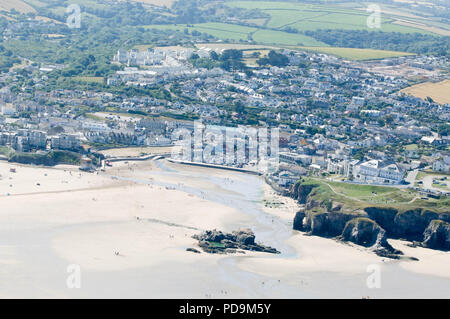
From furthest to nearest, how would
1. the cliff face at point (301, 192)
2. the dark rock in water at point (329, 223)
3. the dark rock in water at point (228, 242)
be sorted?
the cliff face at point (301, 192) < the dark rock in water at point (329, 223) < the dark rock in water at point (228, 242)

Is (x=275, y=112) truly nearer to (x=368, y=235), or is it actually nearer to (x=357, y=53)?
(x=368, y=235)

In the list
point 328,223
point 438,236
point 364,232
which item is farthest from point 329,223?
point 438,236

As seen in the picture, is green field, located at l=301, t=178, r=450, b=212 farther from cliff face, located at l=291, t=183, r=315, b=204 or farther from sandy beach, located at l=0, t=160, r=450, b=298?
sandy beach, located at l=0, t=160, r=450, b=298

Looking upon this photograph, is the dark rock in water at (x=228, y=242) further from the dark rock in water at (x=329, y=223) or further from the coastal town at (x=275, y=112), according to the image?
the coastal town at (x=275, y=112)

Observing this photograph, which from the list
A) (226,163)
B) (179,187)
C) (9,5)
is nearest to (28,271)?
(179,187)

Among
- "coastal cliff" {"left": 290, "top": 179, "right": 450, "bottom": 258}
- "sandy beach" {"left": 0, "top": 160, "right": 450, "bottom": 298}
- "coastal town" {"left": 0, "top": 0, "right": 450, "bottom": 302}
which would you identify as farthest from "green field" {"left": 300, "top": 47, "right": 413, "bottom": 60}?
"coastal cliff" {"left": 290, "top": 179, "right": 450, "bottom": 258}

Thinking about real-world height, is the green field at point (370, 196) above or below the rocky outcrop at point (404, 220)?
above

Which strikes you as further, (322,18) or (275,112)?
(322,18)

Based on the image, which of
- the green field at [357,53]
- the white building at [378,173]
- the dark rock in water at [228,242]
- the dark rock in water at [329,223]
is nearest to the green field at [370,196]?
the dark rock in water at [329,223]
